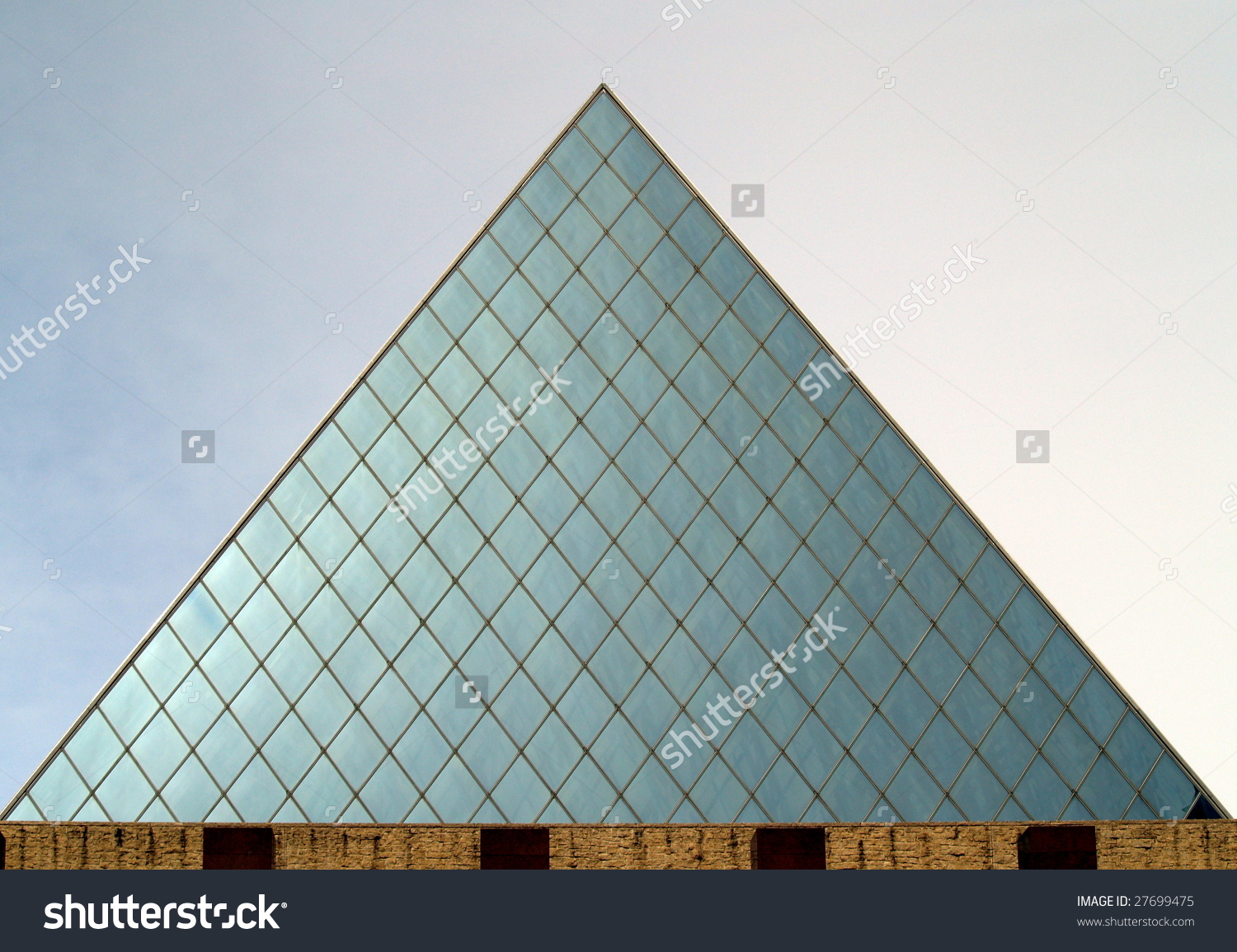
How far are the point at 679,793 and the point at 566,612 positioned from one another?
161 inches

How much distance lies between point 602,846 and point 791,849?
7.33 ft

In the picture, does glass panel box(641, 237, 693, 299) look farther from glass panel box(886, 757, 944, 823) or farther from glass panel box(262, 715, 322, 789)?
glass panel box(262, 715, 322, 789)

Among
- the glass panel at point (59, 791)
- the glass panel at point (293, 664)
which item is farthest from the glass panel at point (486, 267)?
the glass panel at point (59, 791)

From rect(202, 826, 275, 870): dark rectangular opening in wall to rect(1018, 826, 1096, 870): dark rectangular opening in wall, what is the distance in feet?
29.2

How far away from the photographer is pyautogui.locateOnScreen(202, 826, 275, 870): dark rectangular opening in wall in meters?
11.3

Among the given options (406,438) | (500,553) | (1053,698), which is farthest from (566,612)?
(1053,698)

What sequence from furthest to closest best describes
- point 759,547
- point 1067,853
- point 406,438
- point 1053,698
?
point 406,438 → point 759,547 → point 1053,698 → point 1067,853

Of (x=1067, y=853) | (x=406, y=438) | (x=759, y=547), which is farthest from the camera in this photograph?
(x=406, y=438)

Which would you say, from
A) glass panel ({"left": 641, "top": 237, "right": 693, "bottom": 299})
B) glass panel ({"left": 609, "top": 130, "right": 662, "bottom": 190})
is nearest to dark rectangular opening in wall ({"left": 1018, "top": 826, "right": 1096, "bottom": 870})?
glass panel ({"left": 641, "top": 237, "right": 693, "bottom": 299})

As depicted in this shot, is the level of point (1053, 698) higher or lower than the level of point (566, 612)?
lower

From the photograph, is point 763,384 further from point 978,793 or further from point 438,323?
point 978,793
